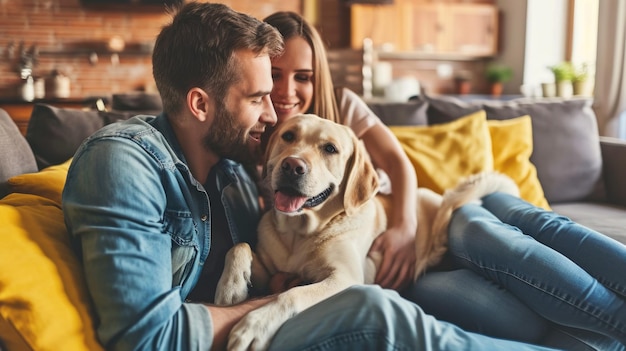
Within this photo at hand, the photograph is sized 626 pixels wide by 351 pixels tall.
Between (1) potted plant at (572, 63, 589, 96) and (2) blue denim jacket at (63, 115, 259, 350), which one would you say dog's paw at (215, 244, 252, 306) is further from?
(1) potted plant at (572, 63, 589, 96)

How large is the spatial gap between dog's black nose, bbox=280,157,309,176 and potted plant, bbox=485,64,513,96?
6.28 m

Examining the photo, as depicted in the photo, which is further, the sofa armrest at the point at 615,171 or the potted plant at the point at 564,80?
the potted plant at the point at 564,80

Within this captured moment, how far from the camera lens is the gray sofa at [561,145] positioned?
282 cm

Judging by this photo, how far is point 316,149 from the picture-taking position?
1618 millimetres

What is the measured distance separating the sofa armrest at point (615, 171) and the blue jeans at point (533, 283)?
135 cm

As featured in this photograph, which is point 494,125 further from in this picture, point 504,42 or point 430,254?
point 504,42

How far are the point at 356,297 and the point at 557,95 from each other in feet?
16.7

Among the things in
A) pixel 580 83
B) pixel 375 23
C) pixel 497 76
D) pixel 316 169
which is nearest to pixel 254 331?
pixel 316 169

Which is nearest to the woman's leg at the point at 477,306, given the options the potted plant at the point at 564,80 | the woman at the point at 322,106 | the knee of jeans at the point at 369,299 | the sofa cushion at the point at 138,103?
the woman at the point at 322,106

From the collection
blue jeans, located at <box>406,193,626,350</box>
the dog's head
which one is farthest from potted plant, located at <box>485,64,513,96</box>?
the dog's head

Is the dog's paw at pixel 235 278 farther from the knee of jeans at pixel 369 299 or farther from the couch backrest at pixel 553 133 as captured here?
the couch backrest at pixel 553 133

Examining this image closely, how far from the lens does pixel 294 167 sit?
1.49m

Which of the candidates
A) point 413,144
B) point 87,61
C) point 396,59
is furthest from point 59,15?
point 413,144

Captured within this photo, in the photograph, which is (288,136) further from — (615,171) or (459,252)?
(615,171)
